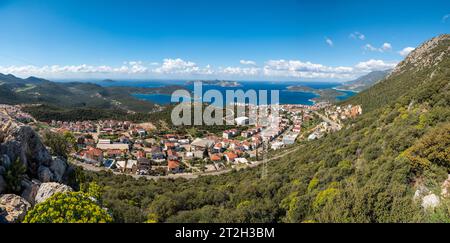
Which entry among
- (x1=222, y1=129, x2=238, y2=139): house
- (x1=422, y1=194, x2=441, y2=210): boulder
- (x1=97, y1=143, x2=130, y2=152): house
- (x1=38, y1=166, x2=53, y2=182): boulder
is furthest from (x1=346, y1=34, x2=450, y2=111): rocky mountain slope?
(x1=97, y1=143, x2=130, y2=152): house

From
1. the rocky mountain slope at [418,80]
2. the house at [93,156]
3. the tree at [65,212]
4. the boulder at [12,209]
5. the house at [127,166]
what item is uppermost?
the rocky mountain slope at [418,80]

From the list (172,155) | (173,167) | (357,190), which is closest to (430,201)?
(357,190)

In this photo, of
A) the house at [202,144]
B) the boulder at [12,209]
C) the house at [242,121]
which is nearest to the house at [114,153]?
the house at [202,144]

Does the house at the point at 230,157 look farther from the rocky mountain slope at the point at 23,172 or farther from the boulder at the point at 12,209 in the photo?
the boulder at the point at 12,209

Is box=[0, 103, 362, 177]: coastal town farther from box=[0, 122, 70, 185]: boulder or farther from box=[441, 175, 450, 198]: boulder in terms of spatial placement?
box=[441, 175, 450, 198]: boulder
